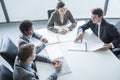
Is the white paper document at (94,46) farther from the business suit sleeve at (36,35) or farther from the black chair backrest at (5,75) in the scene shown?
the black chair backrest at (5,75)

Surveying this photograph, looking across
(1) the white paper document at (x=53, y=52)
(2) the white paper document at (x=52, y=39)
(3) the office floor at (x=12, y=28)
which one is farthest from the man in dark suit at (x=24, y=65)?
(3) the office floor at (x=12, y=28)

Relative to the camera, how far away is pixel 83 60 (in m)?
2.28

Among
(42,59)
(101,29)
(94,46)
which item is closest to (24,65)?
(42,59)

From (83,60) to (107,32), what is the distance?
0.69 meters

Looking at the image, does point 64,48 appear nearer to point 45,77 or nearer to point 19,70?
point 45,77

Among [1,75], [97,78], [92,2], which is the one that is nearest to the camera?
[1,75]

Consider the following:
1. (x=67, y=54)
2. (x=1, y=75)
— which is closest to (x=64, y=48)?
(x=67, y=54)

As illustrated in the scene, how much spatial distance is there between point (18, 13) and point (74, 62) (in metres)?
2.69

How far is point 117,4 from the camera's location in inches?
177

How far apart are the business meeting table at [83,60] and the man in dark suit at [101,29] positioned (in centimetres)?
15

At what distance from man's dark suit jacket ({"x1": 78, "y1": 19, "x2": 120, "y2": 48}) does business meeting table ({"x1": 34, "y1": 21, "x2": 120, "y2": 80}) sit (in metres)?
0.18

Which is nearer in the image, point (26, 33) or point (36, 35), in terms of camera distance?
point (26, 33)

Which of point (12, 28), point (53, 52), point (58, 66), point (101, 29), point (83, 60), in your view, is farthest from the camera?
point (12, 28)

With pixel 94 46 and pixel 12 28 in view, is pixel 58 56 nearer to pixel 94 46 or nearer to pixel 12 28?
pixel 94 46
